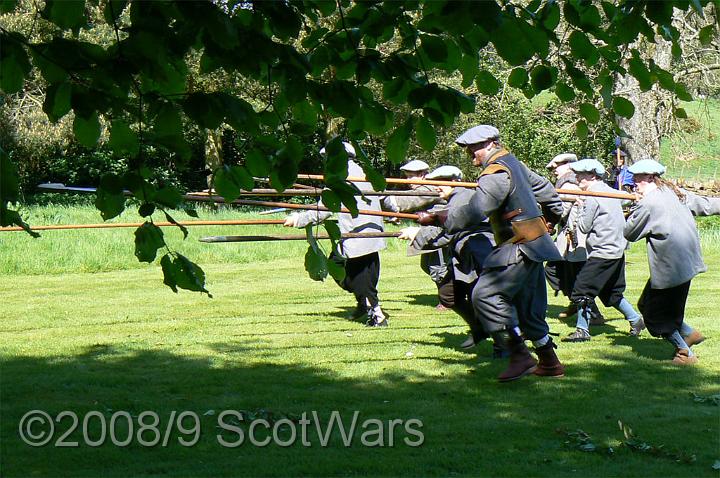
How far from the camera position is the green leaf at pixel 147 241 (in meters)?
4.59

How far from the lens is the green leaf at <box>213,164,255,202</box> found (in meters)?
4.64

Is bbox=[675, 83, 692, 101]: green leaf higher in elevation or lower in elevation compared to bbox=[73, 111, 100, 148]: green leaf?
higher

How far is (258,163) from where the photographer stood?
4566mm

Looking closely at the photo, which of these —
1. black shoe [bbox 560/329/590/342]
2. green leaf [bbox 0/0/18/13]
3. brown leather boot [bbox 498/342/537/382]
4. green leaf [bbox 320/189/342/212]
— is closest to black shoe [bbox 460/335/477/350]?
black shoe [bbox 560/329/590/342]

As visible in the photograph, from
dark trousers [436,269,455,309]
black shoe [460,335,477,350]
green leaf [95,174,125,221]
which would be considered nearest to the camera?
green leaf [95,174,125,221]

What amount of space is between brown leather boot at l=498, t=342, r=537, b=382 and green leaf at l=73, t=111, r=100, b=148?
4383mm

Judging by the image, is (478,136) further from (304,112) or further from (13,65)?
(13,65)

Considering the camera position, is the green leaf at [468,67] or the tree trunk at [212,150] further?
the tree trunk at [212,150]

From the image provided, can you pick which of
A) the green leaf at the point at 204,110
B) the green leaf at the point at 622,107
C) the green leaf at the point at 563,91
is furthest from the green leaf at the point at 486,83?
the green leaf at the point at 204,110

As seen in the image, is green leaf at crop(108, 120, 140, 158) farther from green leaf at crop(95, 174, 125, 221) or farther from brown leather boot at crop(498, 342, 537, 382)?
brown leather boot at crop(498, 342, 537, 382)

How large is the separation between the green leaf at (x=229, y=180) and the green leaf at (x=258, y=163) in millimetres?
110

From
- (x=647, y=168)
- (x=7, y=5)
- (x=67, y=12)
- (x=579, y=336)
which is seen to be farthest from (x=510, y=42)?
(x=579, y=336)

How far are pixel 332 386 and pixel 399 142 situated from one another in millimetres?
3311

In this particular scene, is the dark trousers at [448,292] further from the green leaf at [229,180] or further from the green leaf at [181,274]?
the green leaf at [181,274]
